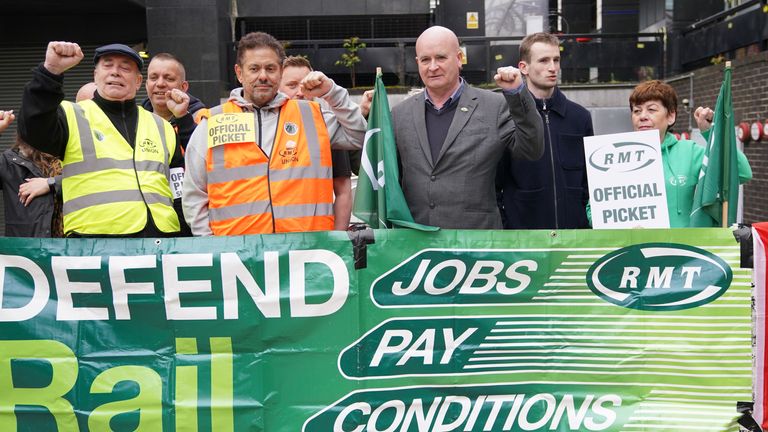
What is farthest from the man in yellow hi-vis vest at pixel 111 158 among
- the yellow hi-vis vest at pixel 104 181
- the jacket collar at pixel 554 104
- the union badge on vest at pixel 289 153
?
the jacket collar at pixel 554 104

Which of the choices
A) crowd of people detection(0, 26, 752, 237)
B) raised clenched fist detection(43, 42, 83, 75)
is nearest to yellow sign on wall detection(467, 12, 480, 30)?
crowd of people detection(0, 26, 752, 237)

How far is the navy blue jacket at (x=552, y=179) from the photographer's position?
454cm

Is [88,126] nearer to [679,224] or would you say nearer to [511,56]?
[679,224]

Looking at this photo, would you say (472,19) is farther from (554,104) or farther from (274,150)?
(274,150)

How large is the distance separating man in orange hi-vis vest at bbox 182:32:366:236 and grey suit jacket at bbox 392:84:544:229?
336 mm

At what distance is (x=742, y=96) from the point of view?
11484 mm

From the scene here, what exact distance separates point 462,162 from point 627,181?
891 mm

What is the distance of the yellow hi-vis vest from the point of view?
3.95m

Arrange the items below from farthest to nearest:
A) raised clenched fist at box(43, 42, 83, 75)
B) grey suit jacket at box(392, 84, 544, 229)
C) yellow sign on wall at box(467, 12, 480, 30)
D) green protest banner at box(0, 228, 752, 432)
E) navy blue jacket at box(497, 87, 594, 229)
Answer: yellow sign on wall at box(467, 12, 480, 30), navy blue jacket at box(497, 87, 594, 229), grey suit jacket at box(392, 84, 544, 229), green protest banner at box(0, 228, 752, 432), raised clenched fist at box(43, 42, 83, 75)

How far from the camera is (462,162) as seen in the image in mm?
4047

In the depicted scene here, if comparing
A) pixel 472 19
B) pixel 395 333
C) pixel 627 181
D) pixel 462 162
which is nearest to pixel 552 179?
pixel 627 181

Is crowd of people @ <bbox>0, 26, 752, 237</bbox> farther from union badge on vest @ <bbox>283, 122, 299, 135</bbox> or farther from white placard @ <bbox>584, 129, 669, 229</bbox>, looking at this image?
white placard @ <bbox>584, 129, 669, 229</bbox>

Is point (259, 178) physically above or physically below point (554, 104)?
below

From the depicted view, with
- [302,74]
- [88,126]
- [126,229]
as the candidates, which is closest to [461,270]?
[126,229]
